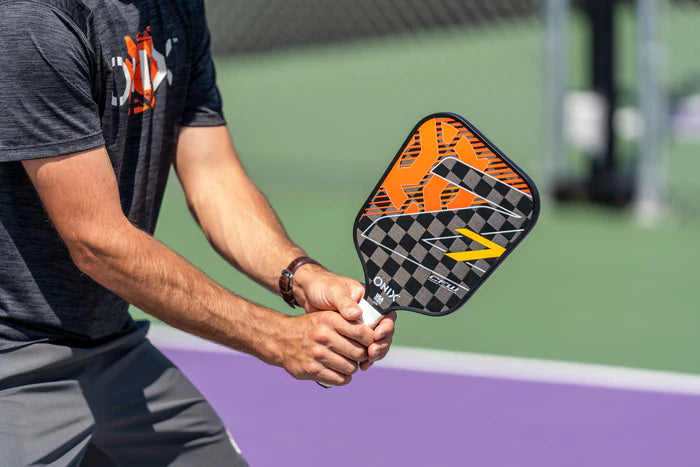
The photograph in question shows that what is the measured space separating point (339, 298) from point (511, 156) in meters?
6.42

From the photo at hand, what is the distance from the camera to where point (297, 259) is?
296 cm

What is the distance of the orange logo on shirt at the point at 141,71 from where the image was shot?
2635mm

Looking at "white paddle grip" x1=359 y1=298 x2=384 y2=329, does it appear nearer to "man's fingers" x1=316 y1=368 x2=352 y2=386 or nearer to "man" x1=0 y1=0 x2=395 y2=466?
"man" x1=0 y1=0 x2=395 y2=466

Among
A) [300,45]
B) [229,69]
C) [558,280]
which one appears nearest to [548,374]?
[558,280]

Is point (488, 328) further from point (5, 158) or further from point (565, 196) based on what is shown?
point (5, 158)

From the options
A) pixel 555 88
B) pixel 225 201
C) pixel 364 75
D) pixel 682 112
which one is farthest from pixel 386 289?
pixel 364 75

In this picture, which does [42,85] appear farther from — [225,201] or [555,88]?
[555,88]

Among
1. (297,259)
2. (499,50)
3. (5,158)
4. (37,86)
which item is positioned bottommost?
(499,50)

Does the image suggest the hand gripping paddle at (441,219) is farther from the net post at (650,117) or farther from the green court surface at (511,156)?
the net post at (650,117)

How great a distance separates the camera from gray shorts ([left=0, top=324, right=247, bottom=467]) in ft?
Result: 8.71

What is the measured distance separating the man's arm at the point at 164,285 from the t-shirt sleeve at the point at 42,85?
0.05 metres

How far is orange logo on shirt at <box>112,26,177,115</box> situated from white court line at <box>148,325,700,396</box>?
2.63m

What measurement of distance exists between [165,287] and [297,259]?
0.50 m

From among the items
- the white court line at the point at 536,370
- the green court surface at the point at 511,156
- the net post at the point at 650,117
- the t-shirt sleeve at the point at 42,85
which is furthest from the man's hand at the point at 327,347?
the net post at the point at 650,117
